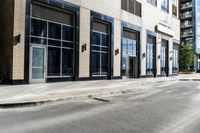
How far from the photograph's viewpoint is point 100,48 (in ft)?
86.1

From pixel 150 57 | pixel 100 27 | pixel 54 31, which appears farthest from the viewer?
pixel 150 57

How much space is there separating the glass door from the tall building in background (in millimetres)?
62543

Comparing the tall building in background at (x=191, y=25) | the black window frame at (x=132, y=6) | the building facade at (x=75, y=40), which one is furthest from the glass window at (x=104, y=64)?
the tall building in background at (x=191, y=25)

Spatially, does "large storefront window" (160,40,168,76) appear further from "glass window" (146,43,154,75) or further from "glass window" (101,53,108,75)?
"glass window" (101,53,108,75)

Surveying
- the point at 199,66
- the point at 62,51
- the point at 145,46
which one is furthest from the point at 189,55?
the point at 62,51

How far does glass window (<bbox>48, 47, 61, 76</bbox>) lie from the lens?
20.9 m

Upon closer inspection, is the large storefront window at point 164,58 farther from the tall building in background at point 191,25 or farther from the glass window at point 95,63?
the tall building in background at point 191,25

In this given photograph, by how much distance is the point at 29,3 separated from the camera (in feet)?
62.7

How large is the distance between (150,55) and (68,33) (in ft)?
55.7

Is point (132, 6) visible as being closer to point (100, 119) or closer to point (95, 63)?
point (95, 63)

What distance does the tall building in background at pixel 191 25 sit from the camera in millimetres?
75562

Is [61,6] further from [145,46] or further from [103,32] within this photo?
[145,46]

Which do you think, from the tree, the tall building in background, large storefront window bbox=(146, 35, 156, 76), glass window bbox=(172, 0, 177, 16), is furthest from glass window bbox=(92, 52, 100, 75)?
the tall building in background

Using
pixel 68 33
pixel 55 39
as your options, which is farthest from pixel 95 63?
pixel 55 39
